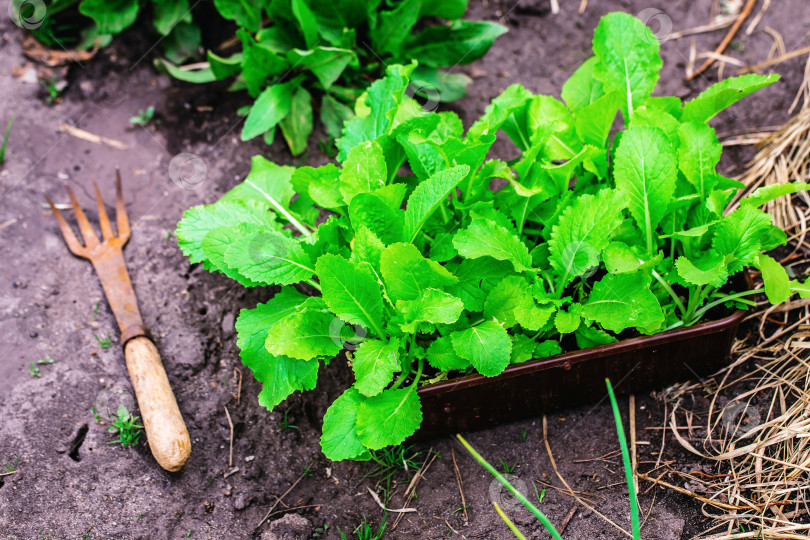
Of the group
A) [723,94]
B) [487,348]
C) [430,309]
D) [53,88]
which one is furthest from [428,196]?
[53,88]

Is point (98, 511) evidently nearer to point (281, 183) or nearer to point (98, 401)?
point (98, 401)

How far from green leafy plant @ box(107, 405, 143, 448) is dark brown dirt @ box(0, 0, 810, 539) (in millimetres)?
28

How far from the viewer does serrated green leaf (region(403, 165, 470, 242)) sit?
145 cm

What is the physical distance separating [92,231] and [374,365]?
1229 millimetres

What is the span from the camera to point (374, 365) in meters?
1.44

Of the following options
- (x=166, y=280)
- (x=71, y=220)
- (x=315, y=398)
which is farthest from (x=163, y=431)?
(x=71, y=220)

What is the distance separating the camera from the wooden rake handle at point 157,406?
1.62 meters

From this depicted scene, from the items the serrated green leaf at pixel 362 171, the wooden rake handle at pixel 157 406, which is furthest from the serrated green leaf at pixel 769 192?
the wooden rake handle at pixel 157 406

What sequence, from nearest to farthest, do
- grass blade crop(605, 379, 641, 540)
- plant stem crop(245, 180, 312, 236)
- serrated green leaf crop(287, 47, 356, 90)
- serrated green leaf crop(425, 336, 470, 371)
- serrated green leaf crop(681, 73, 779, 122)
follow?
grass blade crop(605, 379, 641, 540)
serrated green leaf crop(425, 336, 470, 371)
serrated green leaf crop(681, 73, 779, 122)
plant stem crop(245, 180, 312, 236)
serrated green leaf crop(287, 47, 356, 90)

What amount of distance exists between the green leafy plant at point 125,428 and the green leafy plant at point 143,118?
3.81ft

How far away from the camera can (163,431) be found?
163 centimetres

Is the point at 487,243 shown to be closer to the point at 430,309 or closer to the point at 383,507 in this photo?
the point at 430,309

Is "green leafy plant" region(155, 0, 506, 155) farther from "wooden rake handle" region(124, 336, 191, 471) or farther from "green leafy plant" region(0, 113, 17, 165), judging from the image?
"wooden rake handle" region(124, 336, 191, 471)

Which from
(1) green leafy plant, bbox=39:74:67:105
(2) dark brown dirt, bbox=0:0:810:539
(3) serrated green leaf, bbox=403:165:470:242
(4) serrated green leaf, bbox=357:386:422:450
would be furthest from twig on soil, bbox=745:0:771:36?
(1) green leafy plant, bbox=39:74:67:105
